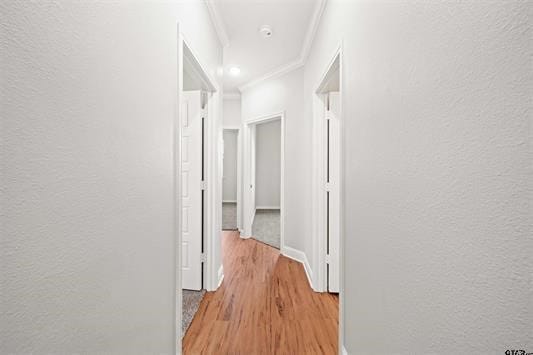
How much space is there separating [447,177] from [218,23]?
261 centimetres

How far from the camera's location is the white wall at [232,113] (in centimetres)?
536

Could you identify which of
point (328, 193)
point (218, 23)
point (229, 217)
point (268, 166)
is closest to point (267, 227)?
point (229, 217)

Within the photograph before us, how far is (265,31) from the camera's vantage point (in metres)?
2.80

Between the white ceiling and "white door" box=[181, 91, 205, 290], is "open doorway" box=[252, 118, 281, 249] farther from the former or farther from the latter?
"white door" box=[181, 91, 205, 290]

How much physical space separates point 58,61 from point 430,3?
3.53ft

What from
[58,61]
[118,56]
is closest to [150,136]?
[118,56]

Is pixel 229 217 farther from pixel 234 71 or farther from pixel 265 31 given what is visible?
pixel 265 31

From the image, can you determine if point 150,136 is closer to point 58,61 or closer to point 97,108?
point 97,108

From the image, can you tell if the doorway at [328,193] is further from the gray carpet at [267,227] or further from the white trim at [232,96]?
the white trim at [232,96]

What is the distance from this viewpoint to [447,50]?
2.26ft

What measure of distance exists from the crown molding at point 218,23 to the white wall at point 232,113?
2324mm

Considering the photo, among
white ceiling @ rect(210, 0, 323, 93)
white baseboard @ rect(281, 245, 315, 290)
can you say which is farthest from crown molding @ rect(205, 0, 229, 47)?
white baseboard @ rect(281, 245, 315, 290)

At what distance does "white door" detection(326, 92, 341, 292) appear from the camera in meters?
2.62

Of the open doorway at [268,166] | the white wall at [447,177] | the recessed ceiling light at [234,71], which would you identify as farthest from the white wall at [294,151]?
the open doorway at [268,166]
